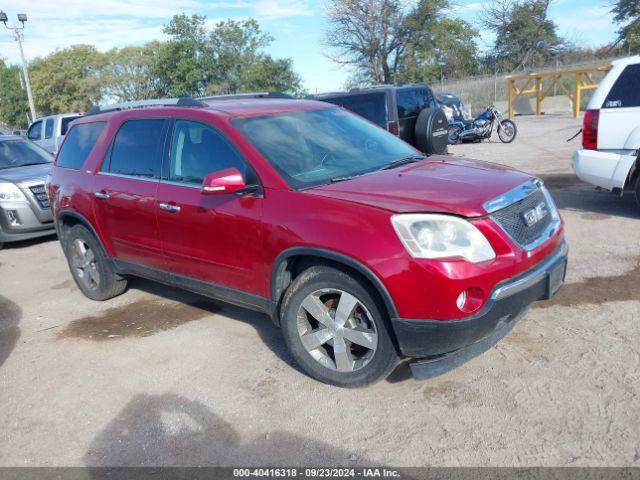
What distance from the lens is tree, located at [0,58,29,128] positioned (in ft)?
213

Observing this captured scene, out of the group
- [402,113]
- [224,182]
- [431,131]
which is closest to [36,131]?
[402,113]

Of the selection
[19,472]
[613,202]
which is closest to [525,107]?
[613,202]

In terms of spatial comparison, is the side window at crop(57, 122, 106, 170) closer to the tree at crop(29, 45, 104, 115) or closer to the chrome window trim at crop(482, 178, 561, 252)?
the chrome window trim at crop(482, 178, 561, 252)

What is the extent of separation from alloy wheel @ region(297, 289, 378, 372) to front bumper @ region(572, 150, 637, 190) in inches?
179

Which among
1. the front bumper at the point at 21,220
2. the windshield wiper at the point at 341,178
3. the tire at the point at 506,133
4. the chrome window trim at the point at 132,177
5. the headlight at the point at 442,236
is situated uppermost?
the chrome window trim at the point at 132,177

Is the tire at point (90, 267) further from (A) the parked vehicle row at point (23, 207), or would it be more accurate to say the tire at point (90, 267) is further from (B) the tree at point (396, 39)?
(B) the tree at point (396, 39)

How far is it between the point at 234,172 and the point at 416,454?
2005 millimetres

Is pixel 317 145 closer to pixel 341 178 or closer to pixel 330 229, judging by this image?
pixel 341 178

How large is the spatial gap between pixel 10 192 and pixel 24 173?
0.60 m

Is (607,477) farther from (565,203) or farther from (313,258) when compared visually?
(565,203)

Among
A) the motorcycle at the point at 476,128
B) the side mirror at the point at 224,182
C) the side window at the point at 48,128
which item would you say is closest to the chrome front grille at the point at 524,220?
the side mirror at the point at 224,182

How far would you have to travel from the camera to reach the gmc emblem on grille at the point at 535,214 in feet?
11.3

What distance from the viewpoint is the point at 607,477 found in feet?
8.73

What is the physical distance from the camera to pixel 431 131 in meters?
9.56
